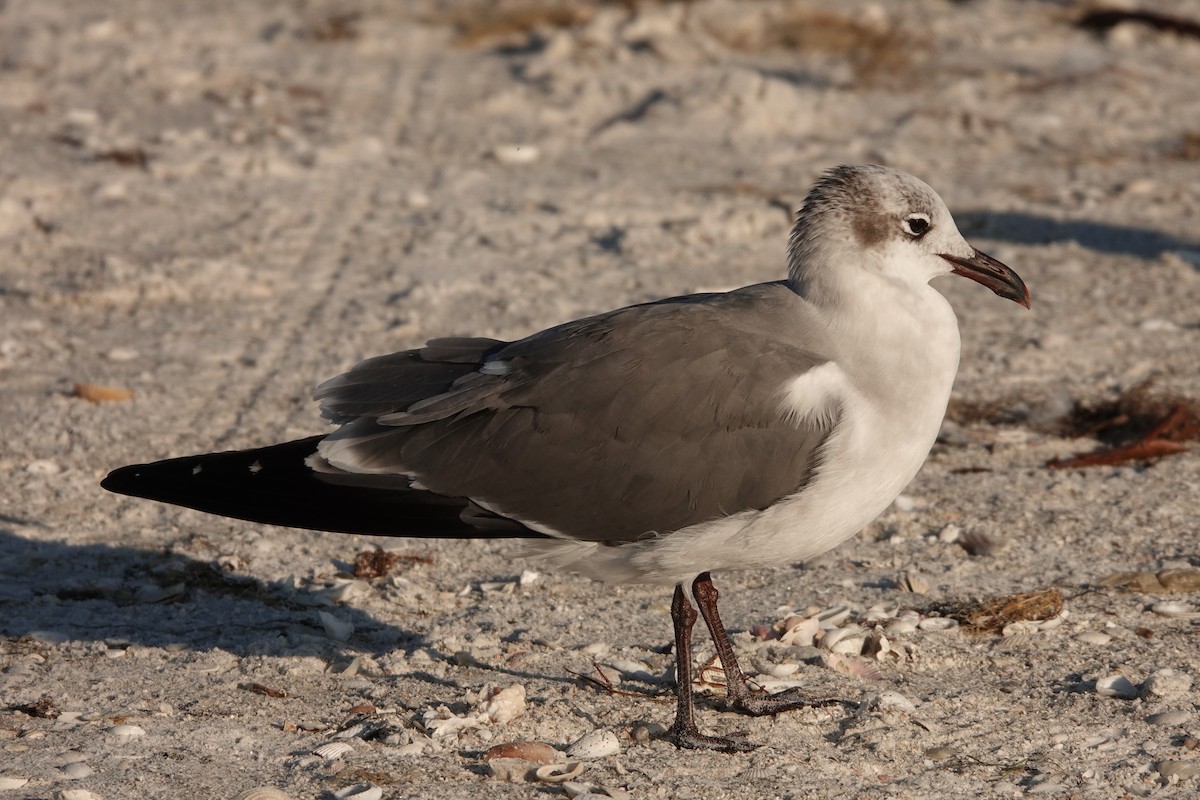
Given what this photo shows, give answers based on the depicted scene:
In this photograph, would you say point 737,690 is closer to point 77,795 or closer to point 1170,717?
point 1170,717

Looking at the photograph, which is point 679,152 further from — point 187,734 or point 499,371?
point 187,734

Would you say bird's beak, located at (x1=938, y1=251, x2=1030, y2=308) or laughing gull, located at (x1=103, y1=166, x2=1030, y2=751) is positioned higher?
bird's beak, located at (x1=938, y1=251, x2=1030, y2=308)

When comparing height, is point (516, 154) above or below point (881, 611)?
above

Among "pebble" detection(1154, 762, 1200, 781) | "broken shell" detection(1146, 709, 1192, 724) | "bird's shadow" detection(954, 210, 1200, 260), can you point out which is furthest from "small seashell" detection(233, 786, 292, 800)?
"bird's shadow" detection(954, 210, 1200, 260)

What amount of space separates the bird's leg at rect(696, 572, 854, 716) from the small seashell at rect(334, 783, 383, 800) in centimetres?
107

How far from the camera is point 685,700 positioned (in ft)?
13.6

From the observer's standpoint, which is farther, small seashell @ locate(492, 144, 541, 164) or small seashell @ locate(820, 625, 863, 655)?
small seashell @ locate(492, 144, 541, 164)

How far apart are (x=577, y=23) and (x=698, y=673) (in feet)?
26.6

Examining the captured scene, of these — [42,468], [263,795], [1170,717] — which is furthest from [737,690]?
[42,468]

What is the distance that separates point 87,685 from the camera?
4.28 metres

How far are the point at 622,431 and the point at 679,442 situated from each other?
0.51 feet

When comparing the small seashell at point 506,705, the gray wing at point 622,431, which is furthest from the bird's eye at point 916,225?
the small seashell at point 506,705

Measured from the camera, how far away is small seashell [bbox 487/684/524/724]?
4.07m

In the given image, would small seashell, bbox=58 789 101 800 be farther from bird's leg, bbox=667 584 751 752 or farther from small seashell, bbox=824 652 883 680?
small seashell, bbox=824 652 883 680
